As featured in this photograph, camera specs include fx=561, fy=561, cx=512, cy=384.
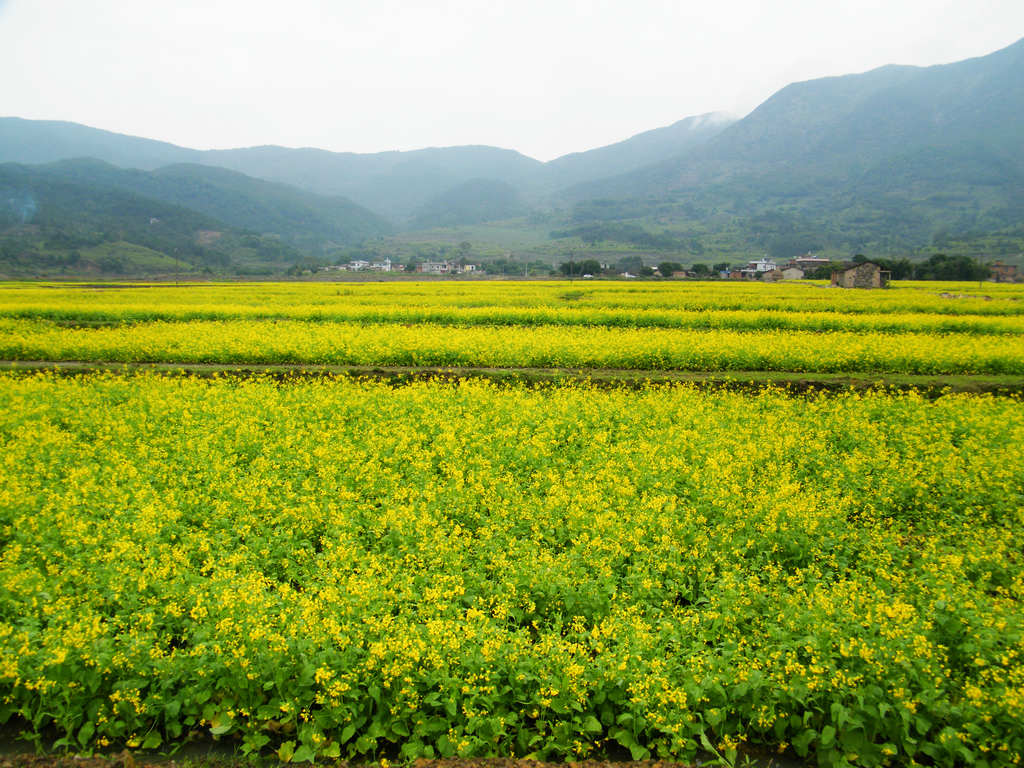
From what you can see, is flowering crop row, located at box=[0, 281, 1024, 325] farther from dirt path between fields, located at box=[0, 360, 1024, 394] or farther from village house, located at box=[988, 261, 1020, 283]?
village house, located at box=[988, 261, 1020, 283]

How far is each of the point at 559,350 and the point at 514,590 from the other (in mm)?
11139

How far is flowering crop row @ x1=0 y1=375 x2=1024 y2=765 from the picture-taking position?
4.11 meters

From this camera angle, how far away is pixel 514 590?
16.9ft

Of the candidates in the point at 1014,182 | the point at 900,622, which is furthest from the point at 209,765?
the point at 1014,182

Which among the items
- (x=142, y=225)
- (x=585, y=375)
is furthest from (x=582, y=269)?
(x=142, y=225)

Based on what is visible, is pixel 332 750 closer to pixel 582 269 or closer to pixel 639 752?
pixel 639 752

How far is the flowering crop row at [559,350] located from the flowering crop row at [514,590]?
229 inches

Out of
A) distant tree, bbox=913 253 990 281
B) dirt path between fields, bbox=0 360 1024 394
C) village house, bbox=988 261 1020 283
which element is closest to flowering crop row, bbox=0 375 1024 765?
dirt path between fields, bbox=0 360 1024 394

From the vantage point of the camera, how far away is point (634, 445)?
925 centimetres

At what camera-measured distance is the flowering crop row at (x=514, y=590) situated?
13.5 feet

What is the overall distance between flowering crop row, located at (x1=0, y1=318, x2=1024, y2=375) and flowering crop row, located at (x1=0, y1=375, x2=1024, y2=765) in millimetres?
5807

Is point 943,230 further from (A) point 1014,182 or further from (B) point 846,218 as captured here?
(A) point 1014,182

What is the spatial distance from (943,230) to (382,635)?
176 meters

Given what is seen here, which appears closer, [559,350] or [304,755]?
[304,755]
